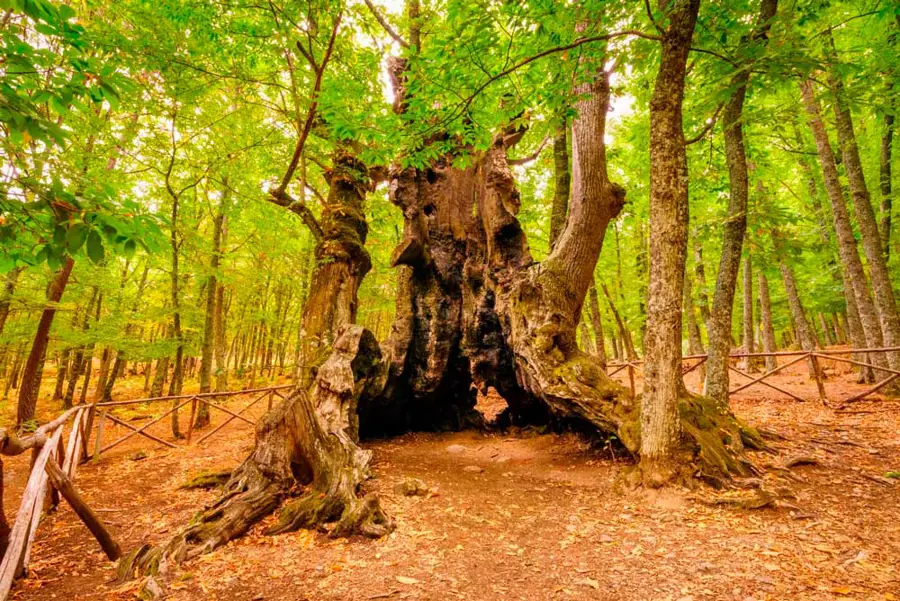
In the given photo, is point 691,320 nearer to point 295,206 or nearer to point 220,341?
point 295,206

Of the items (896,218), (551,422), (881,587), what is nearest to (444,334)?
(551,422)

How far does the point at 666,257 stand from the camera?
4.25 m

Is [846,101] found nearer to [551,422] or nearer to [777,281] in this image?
[551,422]

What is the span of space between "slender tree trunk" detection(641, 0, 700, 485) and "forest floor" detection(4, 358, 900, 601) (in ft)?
1.81

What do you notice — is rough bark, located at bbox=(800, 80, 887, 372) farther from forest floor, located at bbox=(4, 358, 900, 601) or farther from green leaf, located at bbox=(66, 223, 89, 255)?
green leaf, located at bbox=(66, 223, 89, 255)

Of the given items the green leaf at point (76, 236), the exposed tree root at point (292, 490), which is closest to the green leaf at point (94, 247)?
the green leaf at point (76, 236)

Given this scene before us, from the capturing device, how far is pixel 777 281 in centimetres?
1945

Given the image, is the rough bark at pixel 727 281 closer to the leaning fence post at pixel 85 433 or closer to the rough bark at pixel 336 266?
the rough bark at pixel 336 266

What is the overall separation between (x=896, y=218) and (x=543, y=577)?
14.5 metres

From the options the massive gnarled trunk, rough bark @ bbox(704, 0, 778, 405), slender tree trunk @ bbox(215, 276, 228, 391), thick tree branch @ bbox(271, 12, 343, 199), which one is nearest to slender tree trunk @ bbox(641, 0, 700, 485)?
the massive gnarled trunk

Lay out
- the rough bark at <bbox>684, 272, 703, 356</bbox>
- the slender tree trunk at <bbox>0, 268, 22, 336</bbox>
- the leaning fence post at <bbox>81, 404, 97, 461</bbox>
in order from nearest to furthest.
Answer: the leaning fence post at <bbox>81, 404, 97, 461</bbox> → the slender tree trunk at <bbox>0, 268, 22, 336</bbox> → the rough bark at <bbox>684, 272, 703, 356</bbox>

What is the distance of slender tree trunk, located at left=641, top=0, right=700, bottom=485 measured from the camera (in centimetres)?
416

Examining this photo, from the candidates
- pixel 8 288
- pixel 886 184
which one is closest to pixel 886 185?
pixel 886 184

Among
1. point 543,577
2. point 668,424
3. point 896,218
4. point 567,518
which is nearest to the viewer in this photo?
point 543,577
